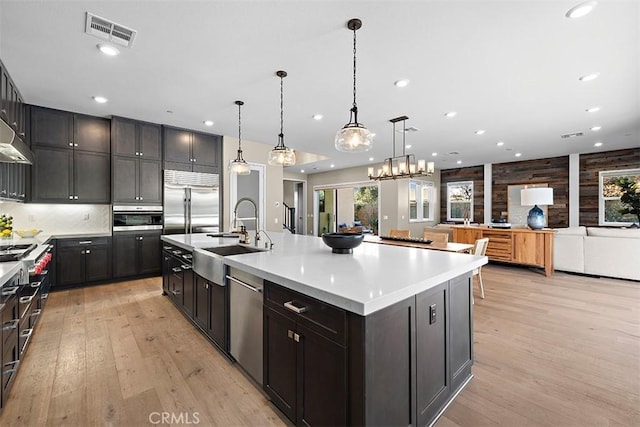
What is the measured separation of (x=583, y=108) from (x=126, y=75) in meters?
5.89

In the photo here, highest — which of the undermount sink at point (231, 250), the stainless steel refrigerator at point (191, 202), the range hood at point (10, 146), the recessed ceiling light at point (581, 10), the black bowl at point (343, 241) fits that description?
the recessed ceiling light at point (581, 10)

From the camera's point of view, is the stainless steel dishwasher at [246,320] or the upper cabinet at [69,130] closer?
the stainless steel dishwasher at [246,320]

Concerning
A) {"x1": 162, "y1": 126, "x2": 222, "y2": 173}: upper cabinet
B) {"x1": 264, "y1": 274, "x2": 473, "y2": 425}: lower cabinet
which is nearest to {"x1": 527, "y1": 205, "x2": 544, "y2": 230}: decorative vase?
{"x1": 264, "y1": 274, "x2": 473, "y2": 425}: lower cabinet

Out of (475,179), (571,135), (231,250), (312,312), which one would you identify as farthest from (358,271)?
(475,179)

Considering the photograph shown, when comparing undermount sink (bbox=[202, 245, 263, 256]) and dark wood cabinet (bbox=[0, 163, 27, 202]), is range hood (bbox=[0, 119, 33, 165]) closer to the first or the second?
dark wood cabinet (bbox=[0, 163, 27, 202])

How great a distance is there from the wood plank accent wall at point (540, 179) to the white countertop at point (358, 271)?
773cm

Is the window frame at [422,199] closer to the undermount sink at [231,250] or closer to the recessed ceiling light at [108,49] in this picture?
the undermount sink at [231,250]

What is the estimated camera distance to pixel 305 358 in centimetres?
149

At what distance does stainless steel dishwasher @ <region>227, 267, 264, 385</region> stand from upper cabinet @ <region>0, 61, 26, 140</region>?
3.04m

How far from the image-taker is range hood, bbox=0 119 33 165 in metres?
2.21

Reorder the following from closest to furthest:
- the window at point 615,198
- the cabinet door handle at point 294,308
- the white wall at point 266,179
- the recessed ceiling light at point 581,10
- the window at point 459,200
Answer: the cabinet door handle at point 294,308 → the recessed ceiling light at point 581,10 → the white wall at point 266,179 → the window at point 615,198 → the window at point 459,200

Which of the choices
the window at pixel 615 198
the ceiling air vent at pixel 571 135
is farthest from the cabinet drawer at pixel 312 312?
the window at pixel 615 198

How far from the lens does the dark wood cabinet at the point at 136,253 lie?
4.63 m

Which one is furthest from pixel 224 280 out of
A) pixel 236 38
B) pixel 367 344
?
pixel 236 38
